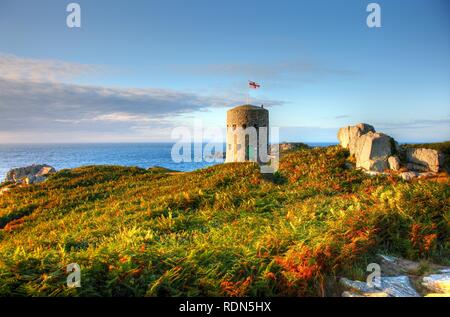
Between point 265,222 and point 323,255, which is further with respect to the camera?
point 265,222

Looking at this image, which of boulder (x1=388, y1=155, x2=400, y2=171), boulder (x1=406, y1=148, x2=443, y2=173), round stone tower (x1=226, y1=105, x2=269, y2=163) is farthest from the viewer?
round stone tower (x1=226, y1=105, x2=269, y2=163)

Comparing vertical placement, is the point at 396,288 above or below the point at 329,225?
below

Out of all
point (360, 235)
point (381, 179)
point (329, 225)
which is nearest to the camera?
point (360, 235)

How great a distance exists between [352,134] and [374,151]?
3.21m

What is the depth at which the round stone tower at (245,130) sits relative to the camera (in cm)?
3078

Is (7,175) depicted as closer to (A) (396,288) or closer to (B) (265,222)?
(B) (265,222)

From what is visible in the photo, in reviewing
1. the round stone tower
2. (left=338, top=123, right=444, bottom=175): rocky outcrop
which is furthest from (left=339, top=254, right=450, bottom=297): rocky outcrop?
the round stone tower

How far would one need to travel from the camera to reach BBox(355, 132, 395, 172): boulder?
15.8 metres

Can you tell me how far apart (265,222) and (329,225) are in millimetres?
1897

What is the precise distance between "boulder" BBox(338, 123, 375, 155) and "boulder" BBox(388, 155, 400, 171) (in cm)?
223

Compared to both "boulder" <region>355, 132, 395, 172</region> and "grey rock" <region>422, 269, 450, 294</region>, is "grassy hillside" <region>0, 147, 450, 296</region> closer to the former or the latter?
"grey rock" <region>422, 269, 450, 294</region>
